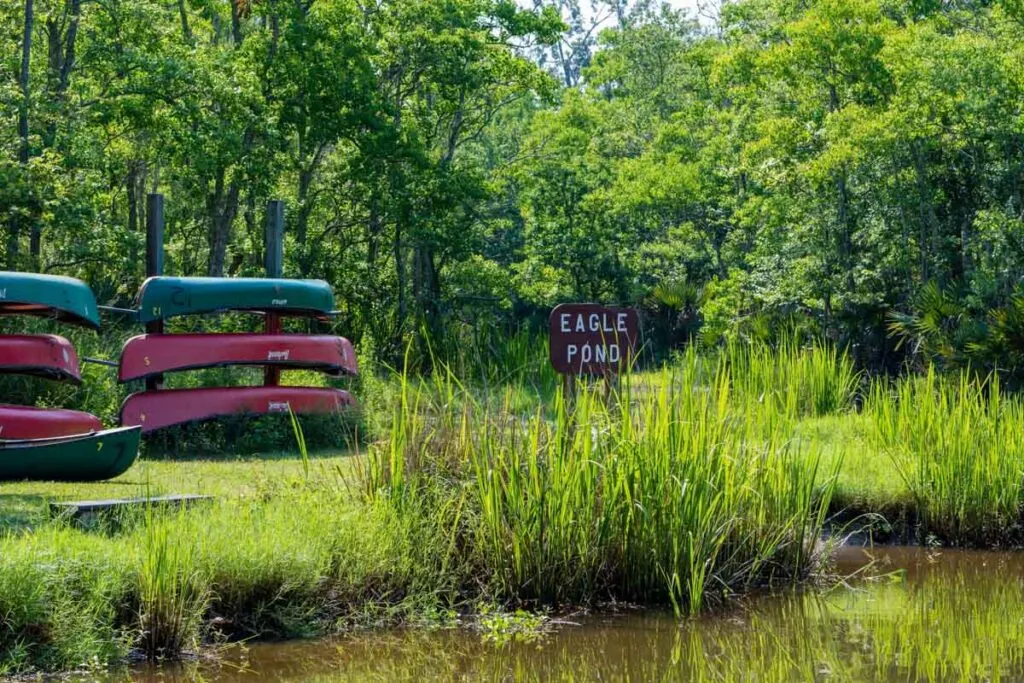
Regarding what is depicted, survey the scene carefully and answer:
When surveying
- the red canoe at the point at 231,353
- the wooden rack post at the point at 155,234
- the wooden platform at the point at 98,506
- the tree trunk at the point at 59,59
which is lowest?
the wooden platform at the point at 98,506

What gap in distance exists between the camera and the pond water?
6527mm

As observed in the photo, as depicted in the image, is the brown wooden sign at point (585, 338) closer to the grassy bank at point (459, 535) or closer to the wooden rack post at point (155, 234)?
the grassy bank at point (459, 535)

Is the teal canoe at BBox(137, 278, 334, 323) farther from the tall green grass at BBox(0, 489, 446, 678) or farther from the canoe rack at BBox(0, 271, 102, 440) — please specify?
the tall green grass at BBox(0, 489, 446, 678)

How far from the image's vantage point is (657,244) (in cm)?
2981

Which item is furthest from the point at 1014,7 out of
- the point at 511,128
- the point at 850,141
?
the point at 511,128

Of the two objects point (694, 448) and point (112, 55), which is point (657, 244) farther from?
point (694, 448)

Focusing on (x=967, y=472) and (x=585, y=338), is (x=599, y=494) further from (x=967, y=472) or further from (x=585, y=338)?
(x=967, y=472)

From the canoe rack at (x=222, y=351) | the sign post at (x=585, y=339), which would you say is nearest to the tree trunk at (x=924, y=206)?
the canoe rack at (x=222, y=351)

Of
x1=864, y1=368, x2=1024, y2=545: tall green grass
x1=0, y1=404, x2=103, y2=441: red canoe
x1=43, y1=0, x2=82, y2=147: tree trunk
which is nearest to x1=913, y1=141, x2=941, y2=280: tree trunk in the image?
x1=864, y1=368, x2=1024, y2=545: tall green grass

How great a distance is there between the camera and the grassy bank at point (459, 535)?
6.49m

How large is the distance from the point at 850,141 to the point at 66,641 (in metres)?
16.0

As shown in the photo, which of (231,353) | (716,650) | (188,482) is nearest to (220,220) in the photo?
(231,353)

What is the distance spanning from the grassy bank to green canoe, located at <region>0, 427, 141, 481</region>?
1.25m

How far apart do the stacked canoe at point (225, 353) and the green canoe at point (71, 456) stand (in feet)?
8.53
